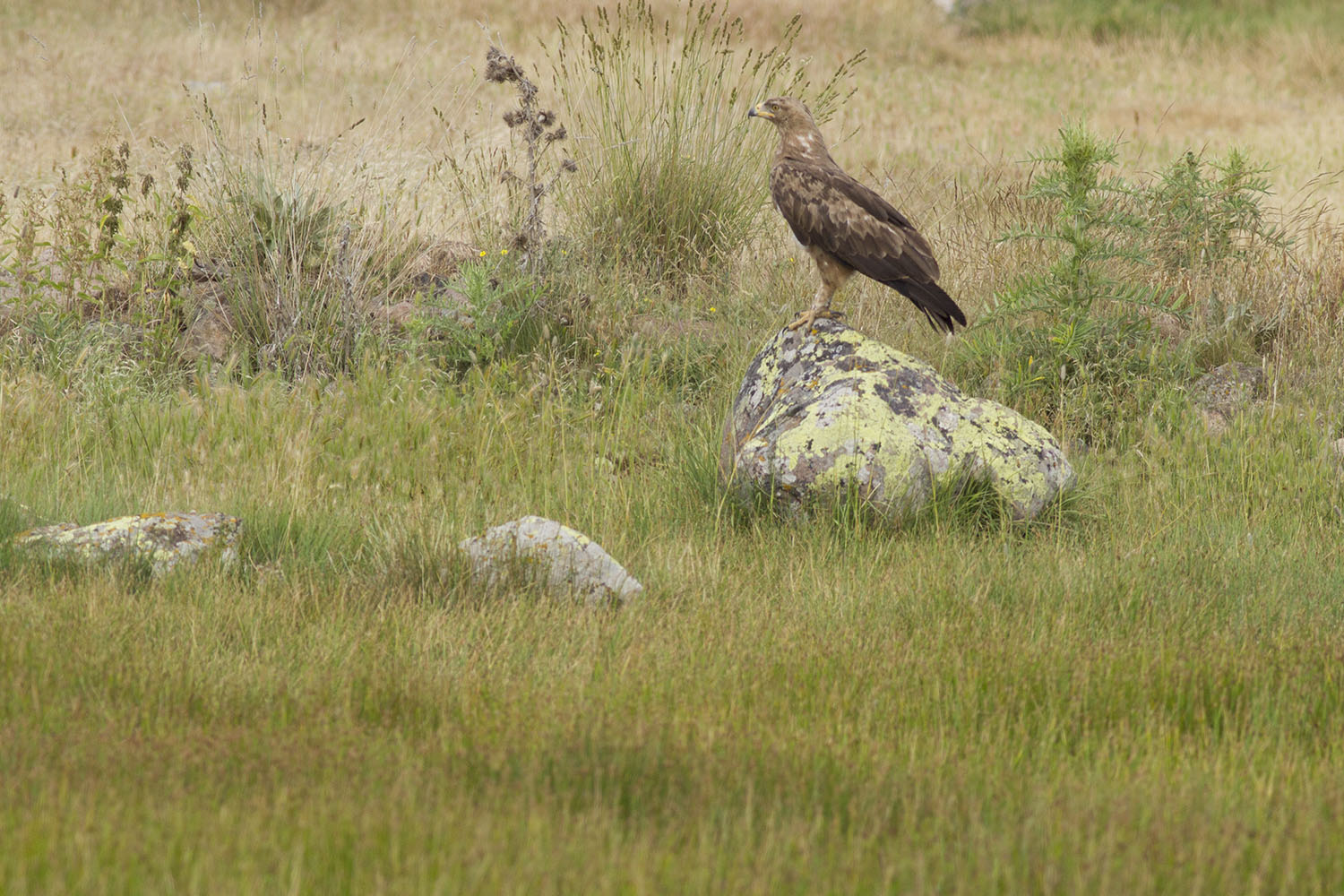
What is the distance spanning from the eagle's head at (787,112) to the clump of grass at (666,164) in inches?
74.4

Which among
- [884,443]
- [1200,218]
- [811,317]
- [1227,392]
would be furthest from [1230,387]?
[884,443]

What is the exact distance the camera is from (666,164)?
26.3 ft

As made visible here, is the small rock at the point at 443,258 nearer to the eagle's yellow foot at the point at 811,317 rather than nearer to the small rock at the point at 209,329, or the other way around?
the small rock at the point at 209,329

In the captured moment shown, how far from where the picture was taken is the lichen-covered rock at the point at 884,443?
485cm

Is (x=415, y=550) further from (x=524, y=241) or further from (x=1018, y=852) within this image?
(x=524, y=241)

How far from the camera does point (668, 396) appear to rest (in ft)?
21.1

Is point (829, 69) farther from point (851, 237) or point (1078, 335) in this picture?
point (851, 237)

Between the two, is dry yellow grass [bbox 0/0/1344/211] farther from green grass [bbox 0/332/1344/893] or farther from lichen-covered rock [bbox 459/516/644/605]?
lichen-covered rock [bbox 459/516/644/605]

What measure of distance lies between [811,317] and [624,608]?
2.13 meters

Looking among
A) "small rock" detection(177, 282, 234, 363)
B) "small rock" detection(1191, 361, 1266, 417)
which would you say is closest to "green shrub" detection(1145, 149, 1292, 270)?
"small rock" detection(1191, 361, 1266, 417)

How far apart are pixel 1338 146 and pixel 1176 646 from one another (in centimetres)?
1289

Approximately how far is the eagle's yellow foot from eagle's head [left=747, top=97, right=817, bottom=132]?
3.16 ft

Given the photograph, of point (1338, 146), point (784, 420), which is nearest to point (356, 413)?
point (784, 420)

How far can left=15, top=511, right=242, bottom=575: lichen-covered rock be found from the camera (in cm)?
408
